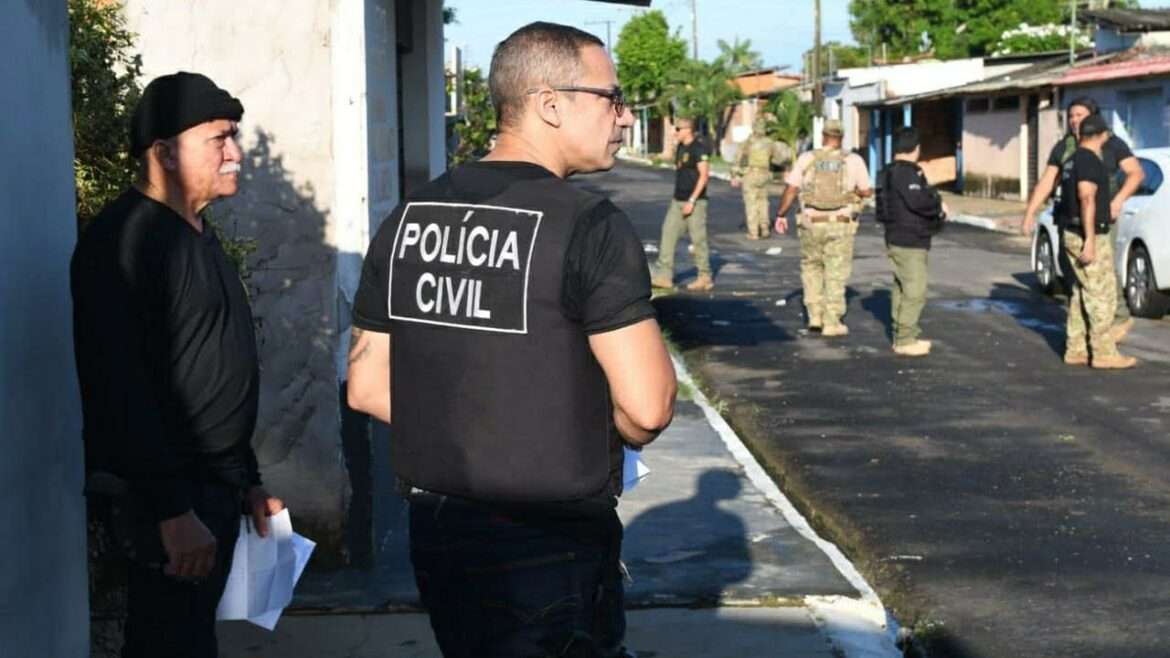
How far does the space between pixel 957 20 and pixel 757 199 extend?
53939mm

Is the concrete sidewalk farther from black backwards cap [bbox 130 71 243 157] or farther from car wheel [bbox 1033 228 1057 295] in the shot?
car wheel [bbox 1033 228 1057 295]

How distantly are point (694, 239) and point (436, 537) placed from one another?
15157 millimetres

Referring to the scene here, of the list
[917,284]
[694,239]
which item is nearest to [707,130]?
[694,239]

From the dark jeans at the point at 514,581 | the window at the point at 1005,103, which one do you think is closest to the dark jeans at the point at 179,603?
the dark jeans at the point at 514,581

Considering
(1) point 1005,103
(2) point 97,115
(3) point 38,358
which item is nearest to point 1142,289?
(2) point 97,115

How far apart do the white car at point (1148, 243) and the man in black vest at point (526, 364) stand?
11942 millimetres

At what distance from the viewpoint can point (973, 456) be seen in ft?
30.4

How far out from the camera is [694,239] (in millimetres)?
18375

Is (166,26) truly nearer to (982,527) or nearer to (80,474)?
(80,474)

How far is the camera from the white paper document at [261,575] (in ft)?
13.0

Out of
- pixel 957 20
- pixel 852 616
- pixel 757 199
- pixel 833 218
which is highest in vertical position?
pixel 957 20

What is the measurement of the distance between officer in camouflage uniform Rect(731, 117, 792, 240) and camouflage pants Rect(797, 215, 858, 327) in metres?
11.3

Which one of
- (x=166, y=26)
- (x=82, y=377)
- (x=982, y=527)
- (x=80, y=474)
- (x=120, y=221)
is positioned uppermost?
(x=166, y=26)

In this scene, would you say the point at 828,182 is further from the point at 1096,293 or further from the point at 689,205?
the point at 689,205
